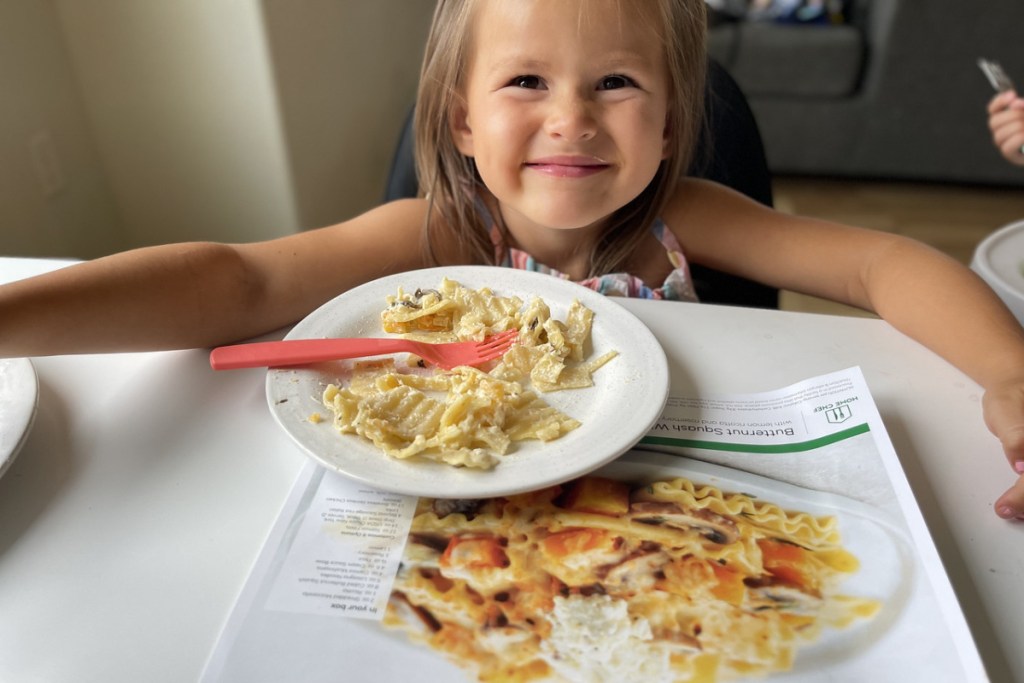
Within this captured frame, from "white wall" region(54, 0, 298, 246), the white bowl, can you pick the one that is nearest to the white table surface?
the white bowl

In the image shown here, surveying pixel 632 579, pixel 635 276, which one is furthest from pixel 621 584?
pixel 635 276

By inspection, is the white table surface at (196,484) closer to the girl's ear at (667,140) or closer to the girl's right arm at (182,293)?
the girl's right arm at (182,293)

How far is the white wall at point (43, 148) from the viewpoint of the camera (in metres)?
1.42

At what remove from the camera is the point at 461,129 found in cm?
91

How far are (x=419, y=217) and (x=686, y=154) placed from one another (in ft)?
1.14

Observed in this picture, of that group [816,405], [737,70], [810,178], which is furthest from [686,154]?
[810,178]

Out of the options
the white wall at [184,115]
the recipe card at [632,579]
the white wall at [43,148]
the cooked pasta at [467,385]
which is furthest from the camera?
the white wall at [184,115]

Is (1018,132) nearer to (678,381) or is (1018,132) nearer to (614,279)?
(614,279)

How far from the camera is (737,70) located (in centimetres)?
250

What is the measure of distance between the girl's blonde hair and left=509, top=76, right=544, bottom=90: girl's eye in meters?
0.09

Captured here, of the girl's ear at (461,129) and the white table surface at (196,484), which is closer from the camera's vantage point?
the white table surface at (196,484)

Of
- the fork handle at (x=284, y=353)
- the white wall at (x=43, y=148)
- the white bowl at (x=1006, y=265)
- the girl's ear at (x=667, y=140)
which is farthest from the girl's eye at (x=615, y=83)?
the white wall at (x=43, y=148)

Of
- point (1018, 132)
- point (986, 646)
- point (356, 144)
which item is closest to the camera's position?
point (986, 646)

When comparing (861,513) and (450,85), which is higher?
(450,85)
